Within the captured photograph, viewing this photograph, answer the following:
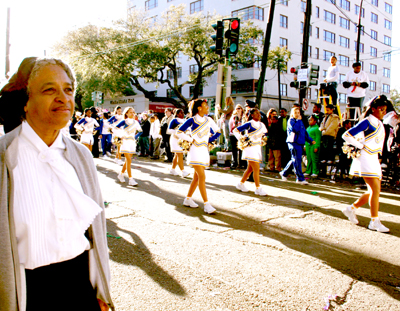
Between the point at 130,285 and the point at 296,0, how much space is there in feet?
154

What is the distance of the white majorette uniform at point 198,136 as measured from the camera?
21.8ft

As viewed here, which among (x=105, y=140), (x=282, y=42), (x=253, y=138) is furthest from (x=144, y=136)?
(x=282, y=42)

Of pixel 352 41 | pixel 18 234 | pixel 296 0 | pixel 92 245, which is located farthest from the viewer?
pixel 352 41

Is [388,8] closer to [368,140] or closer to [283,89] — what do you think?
[283,89]

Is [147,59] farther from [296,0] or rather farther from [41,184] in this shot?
[41,184]

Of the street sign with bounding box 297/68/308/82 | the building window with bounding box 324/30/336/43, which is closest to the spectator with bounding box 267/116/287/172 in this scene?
the street sign with bounding box 297/68/308/82

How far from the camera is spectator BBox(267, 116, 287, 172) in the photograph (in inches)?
473

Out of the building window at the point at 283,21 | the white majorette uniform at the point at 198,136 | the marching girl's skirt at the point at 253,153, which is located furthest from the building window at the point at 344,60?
the white majorette uniform at the point at 198,136

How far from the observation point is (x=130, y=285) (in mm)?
3482

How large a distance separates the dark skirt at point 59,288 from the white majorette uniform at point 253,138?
661 centimetres

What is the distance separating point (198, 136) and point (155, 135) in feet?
31.9

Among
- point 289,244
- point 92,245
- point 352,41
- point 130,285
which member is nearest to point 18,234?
point 92,245

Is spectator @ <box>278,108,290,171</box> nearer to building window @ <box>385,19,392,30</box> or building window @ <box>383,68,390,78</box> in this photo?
building window @ <box>383,68,390,78</box>

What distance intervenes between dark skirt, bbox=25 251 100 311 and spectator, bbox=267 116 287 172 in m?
10.8
